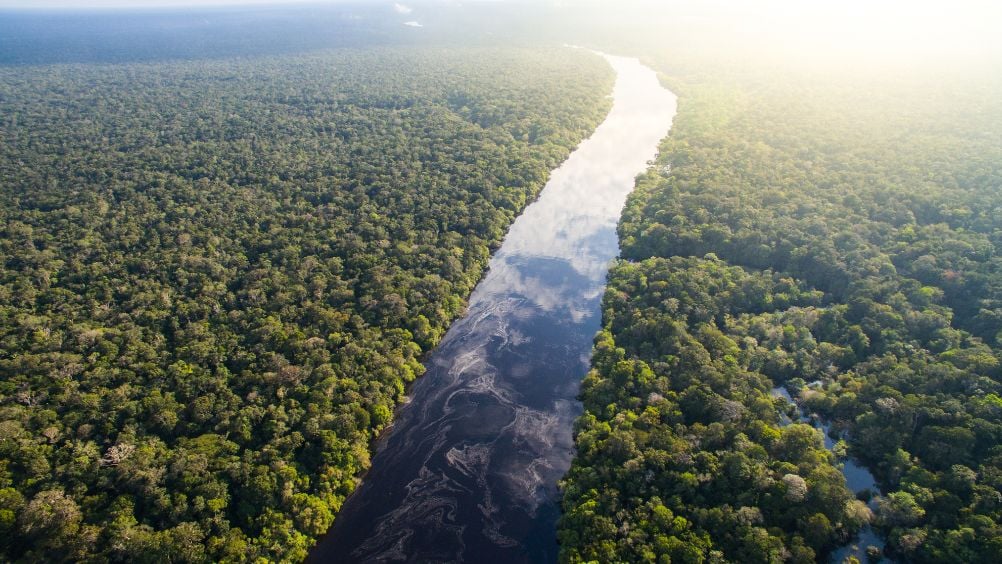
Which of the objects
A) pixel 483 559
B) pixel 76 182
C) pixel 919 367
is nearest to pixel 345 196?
pixel 76 182

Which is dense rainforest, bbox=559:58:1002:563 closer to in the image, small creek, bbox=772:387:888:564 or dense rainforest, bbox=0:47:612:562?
small creek, bbox=772:387:888:564

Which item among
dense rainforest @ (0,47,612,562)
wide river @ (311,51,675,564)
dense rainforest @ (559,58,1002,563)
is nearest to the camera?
dense rainforest @ (559,58,1002,563)

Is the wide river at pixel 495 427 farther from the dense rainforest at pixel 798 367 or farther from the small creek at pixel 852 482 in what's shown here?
the small creek at pixel 852 482

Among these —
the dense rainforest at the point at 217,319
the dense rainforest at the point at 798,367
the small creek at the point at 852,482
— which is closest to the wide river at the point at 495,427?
the dense rainforest at the point at 217,319

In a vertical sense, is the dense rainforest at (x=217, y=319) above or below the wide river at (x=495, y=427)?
above

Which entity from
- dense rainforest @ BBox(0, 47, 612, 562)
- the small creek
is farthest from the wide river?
the small creek

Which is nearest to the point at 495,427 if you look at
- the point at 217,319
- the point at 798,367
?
the point at 798,367
